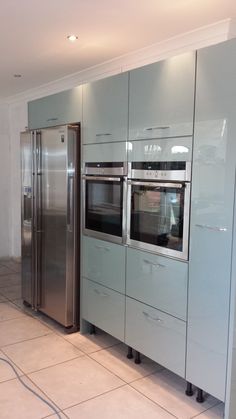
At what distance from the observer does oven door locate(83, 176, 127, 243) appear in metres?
2.72

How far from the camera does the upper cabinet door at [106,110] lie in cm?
264

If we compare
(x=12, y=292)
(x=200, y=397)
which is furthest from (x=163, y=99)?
(x=12, y=292)

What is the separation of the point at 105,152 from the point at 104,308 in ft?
4.02

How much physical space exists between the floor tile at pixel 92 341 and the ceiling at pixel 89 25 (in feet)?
8.18

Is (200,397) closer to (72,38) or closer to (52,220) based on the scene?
(52,220)

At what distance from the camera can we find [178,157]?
2236mm

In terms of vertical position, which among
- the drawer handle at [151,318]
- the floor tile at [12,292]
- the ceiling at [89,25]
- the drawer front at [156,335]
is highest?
the ceiling at [89,25]

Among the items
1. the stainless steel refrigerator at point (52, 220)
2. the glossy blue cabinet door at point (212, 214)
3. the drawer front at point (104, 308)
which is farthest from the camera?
the stainless steel refrigerator at point (52, 220)

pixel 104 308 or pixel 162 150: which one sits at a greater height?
pixel 162 150

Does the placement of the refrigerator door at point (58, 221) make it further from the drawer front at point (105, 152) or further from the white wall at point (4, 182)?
the white wall at point (4, 182)

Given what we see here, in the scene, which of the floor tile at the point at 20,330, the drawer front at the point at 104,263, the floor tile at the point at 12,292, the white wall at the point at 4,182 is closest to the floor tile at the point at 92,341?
the floor tile at the point at 20,330

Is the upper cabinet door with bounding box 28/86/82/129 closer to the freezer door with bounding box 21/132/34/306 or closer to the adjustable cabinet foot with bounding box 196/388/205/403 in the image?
the freezer door with bounding box 21/132/34/306

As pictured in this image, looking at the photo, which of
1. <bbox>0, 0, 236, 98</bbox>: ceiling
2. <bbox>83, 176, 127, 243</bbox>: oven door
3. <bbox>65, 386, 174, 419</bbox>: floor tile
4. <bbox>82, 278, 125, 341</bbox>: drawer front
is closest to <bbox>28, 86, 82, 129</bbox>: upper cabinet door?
<bbox>0, 0, 236, 98</bbox>: ceiling

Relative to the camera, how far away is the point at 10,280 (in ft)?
15.7
